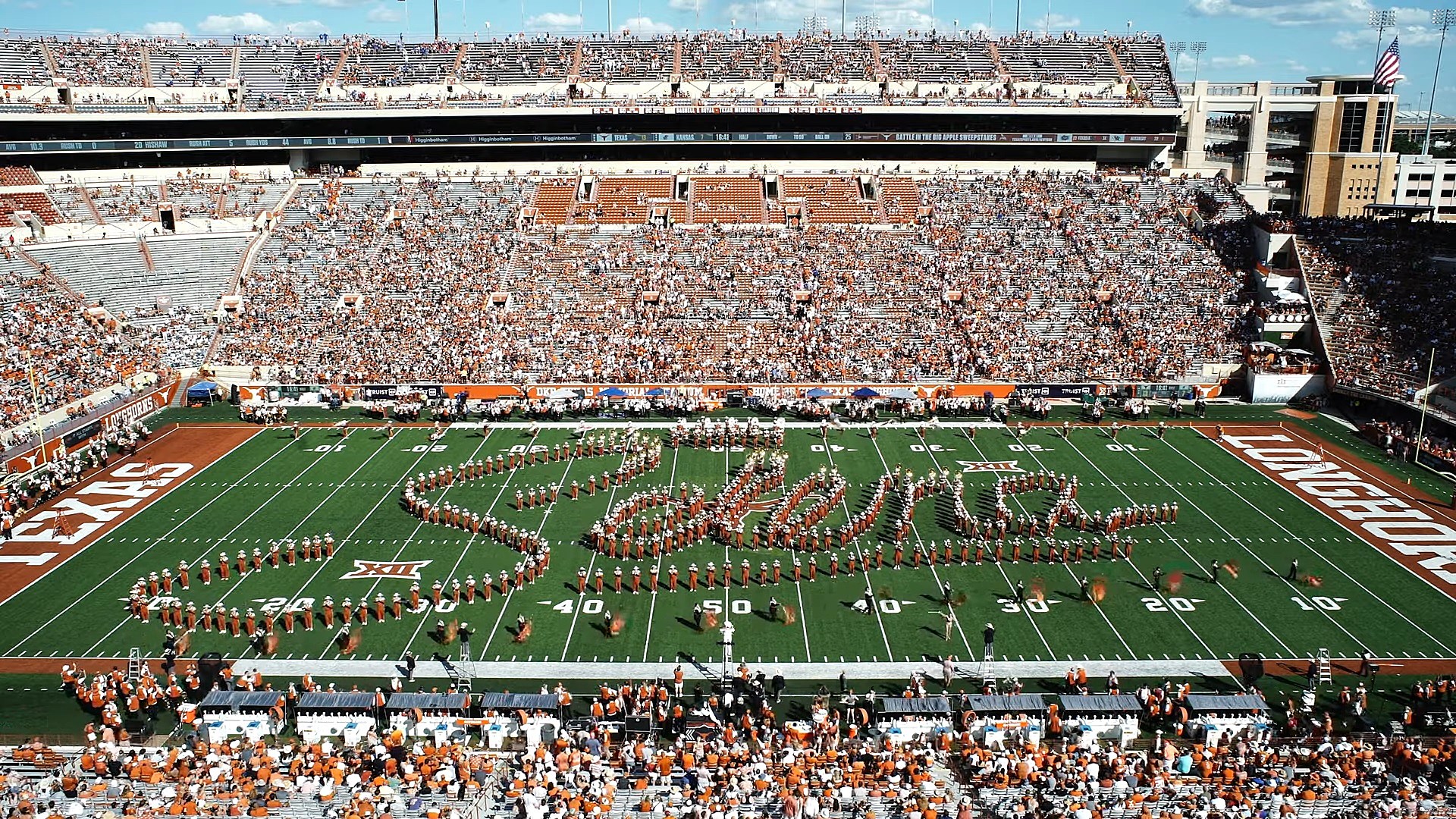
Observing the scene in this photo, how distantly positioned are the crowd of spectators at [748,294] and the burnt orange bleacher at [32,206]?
26.5 ft

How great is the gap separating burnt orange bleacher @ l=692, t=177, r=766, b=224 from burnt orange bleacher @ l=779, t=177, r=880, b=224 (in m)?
1.32

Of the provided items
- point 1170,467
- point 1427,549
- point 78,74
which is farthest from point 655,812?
point 78,74

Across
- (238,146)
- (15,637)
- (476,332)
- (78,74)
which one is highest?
(78,74)

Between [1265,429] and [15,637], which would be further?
[1265,429]

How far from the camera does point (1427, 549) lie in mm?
19547

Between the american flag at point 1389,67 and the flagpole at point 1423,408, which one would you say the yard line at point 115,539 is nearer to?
the flagpole at point 1423,408

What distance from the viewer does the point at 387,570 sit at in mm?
18859

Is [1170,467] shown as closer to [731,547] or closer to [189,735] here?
[731,547]

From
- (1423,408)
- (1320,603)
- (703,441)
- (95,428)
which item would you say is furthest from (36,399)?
(1423,408)

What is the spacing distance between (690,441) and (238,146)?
1147 inches

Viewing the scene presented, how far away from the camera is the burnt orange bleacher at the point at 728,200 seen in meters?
41.8

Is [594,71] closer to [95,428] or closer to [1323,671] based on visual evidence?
[95,428]

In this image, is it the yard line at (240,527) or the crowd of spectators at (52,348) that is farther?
the crowd of spectators at (52,348)

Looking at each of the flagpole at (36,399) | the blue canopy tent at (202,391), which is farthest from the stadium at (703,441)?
the blue canopy tent at (202,391)
